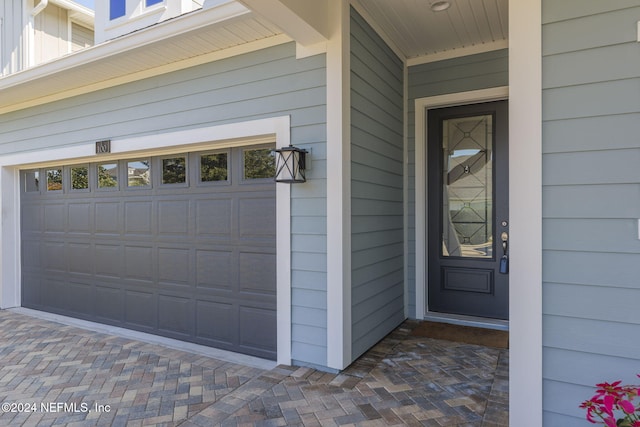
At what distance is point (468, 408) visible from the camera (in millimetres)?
2318

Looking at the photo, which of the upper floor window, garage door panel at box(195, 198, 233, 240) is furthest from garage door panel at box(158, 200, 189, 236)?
the upper floor window

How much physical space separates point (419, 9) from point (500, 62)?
3.73 ft

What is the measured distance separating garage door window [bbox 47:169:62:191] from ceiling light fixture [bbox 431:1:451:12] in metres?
4.85

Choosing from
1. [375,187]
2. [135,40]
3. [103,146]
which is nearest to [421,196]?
[375,187]

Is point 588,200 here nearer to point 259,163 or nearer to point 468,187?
point 468,187

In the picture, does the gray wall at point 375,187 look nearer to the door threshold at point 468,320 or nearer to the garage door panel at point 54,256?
the door threshold at point 468,320

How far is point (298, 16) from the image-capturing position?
2.52 meters

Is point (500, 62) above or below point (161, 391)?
above

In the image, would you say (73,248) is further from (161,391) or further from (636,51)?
(636,51)

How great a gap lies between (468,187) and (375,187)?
121 cm

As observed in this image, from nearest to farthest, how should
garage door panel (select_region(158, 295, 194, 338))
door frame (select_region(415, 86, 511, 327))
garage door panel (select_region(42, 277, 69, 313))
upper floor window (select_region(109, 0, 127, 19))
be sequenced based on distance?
1. garage door panel (select_region(158, 295, 194, 338))
2. door frame (select_region(415, 86, 511, 327))
3. upper floor window (select_region(109, 0, 127, 19))
4. garage door panel (select_region(42, 277, 69, 313))

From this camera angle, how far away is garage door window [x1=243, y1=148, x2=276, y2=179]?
10.9 ft

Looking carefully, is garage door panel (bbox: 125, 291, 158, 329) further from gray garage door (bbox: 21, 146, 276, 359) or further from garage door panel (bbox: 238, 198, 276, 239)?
garage door panel (bbox: 238, 198, 276, 239)

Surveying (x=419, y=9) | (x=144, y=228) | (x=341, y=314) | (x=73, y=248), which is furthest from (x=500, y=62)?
(x=73, y=248)
